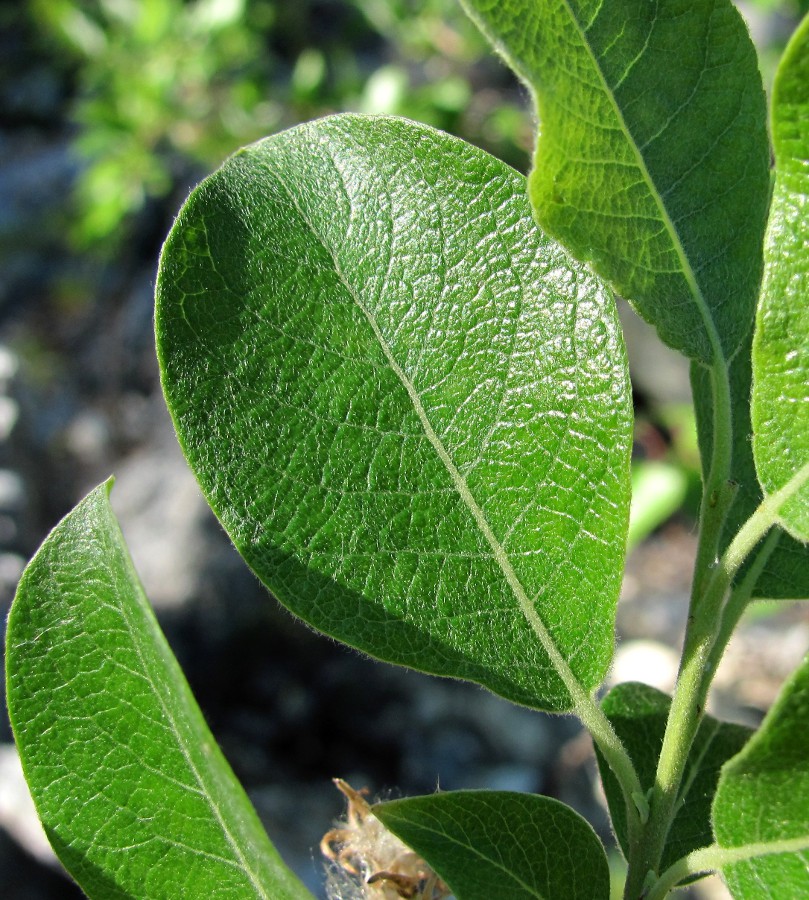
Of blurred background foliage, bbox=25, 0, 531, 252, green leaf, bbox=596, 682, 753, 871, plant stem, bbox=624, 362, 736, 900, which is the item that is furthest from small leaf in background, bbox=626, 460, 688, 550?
plant stem, bbox=624, 362, 736, 900

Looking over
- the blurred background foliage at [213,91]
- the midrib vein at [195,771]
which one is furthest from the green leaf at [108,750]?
the blurred background foliage at [213,91]

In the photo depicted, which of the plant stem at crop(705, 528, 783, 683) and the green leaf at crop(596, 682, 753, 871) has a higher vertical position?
the plant stem at crop(705, 528, 783, 683)

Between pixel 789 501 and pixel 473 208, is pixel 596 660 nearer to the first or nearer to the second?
pixel 789 501

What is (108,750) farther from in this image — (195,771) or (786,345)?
(786,345)

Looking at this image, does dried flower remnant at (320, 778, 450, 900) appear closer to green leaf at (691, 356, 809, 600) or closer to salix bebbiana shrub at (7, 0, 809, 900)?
salix bebbiana shrub at (7, 0, 809, 900)

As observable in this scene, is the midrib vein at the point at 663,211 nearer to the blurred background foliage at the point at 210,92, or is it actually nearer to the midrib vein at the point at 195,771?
the midrib vein at the point at 195,771

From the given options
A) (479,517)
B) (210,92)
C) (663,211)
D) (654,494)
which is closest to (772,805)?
(479,517)
